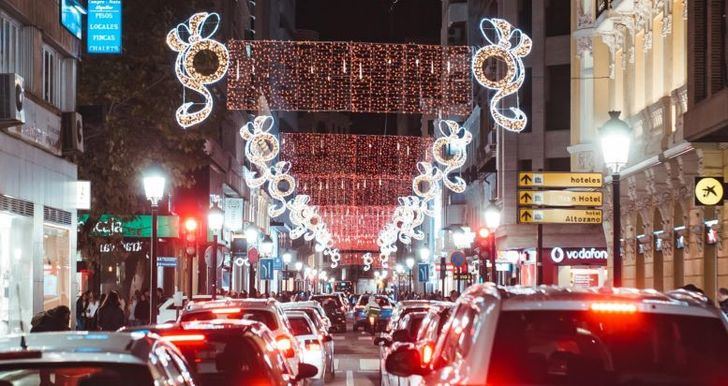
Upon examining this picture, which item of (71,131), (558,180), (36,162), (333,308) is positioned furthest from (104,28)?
(333,308)

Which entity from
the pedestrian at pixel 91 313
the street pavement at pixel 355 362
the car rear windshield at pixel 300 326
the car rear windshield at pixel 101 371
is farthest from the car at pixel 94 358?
the pedestrian at pixel 91 313

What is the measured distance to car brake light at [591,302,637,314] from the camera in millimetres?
8281

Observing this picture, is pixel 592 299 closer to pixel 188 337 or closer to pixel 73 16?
pixel 188 337

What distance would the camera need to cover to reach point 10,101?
22.6 metres

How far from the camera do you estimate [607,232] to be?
43000 mm

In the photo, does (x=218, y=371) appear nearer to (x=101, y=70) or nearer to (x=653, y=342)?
(x=653, y=342)

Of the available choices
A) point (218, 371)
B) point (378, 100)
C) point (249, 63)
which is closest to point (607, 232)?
point (378, 100)

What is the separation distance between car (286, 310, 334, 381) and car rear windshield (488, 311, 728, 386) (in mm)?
14061

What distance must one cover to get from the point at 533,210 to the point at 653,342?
30019 mm

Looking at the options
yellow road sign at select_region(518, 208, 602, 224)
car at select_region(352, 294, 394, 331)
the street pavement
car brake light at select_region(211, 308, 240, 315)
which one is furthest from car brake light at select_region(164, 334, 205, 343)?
car at select_region(352, 294, 394, 331)

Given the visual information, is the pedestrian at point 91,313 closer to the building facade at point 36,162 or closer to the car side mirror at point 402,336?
the building facade at point 36,162

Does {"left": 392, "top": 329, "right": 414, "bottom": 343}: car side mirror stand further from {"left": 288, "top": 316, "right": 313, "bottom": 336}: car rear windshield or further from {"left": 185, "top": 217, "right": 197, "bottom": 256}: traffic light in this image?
{"left": 185, "top": 217, "right": 197, "bottom": 256}: traffic light

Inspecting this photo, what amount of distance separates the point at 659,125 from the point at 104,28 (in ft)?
45.4

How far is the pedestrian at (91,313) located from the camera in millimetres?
32469
